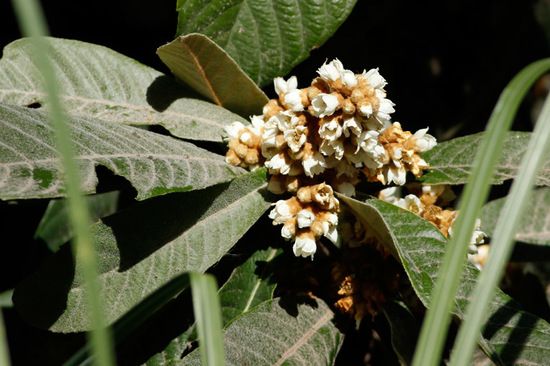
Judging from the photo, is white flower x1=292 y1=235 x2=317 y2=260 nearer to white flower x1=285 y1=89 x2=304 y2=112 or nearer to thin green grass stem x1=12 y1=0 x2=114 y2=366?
white flower x1=285 y1=89 x2=304 y2=112

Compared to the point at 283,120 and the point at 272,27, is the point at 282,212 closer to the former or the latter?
the point at 283,120

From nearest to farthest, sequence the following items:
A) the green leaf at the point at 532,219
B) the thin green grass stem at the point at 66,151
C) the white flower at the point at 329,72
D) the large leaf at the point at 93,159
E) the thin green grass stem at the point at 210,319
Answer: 1. the thin green grass stem at the point at 66,151
2. the thin green grass stem at the point at 210,319
3. the large leaf at the point at 93,159
4. the white flower at the point at 329,72
5. the green leaf at the point at 532,219

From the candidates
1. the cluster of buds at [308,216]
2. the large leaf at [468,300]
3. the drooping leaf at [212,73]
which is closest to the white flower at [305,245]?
the cluster of buds at [308,216]

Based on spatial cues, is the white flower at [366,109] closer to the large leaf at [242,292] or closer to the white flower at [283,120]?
the white flower at [283,120]

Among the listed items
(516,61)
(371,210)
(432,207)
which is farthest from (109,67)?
(516,61)

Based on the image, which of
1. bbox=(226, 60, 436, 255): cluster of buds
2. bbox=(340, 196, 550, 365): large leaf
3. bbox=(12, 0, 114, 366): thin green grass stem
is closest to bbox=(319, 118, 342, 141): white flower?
bbox=(226, 60, 436, 255): cluster of buds

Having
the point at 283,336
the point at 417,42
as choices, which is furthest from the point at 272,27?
the point at 417,42

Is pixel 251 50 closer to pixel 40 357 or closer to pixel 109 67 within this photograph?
pixel 109 67
